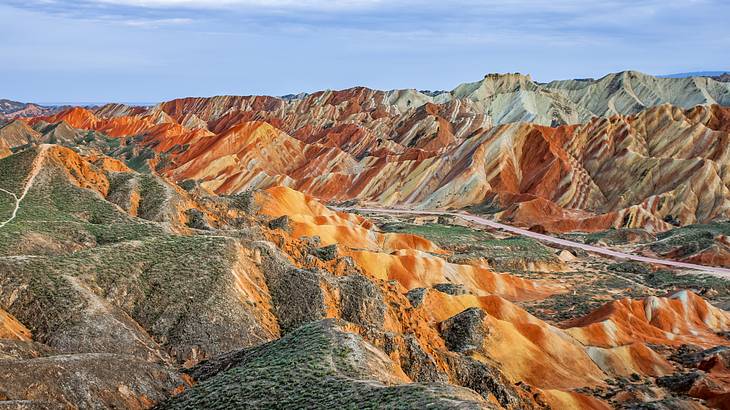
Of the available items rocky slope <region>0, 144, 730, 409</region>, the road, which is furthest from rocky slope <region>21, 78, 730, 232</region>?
rocky slope <region>0, 144, 730, 409</region>

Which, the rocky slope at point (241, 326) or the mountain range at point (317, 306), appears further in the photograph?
the mountain range at point (317, 306)

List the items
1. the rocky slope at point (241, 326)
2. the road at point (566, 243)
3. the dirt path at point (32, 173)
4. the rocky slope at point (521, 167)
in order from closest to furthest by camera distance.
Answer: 1. the rocky slope at point (241, 326)
2. the dirt path at point (32, 173)
3. the road at point (566, 243)
4. the rocky slope at point (521, 167)

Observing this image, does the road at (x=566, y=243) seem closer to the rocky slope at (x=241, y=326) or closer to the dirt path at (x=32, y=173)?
the rocky slope at (x=241, y=326)

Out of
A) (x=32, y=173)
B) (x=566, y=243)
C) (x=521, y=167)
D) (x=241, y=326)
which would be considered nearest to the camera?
(x=241, y=326)

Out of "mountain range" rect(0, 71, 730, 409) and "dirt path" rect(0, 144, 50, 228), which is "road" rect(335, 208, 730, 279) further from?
"dirt path" rect(0, 144, 50, 228)

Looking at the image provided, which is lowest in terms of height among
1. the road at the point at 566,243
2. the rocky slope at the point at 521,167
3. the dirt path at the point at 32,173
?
the road at the point at 566,243

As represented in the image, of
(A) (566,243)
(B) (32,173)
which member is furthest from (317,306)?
(A) (566,243)

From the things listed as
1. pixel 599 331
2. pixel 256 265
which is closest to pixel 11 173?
pixel 256 265

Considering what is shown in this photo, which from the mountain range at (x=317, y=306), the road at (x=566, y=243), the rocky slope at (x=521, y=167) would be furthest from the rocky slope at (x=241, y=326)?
the rocky slope at (x=521, y=167)

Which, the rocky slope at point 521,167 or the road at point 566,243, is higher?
the rocky slope at point 521,167

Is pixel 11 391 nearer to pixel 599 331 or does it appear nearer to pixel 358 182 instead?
pixel 599 331

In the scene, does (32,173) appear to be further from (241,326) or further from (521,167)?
(521,167)
